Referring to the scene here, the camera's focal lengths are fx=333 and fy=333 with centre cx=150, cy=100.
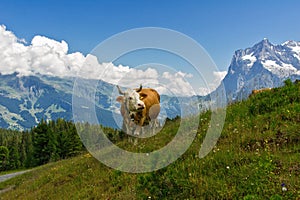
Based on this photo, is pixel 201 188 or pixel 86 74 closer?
pixel 201 188

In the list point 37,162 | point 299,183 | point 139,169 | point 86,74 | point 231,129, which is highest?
point 37,162

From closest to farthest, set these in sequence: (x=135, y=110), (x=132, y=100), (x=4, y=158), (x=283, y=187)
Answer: (x=283, y=187) < (x=132, y=100) < (x=135, y=110) < (x=4, y=158)

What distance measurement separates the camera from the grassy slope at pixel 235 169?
22.4ft

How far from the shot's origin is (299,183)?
6.36 metres

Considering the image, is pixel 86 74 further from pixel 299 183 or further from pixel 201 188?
pixel 299 183

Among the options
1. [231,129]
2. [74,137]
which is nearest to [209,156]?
[231,129]

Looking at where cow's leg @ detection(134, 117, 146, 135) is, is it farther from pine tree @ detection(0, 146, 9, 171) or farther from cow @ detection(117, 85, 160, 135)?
pine tree @ detection(0, 146, 9, 171)

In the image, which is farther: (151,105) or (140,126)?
(151,105)

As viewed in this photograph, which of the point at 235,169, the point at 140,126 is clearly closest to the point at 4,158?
the point at 140,126

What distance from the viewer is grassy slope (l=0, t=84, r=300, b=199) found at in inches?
269

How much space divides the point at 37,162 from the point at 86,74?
94539 mm

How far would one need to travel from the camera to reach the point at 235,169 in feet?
24.6

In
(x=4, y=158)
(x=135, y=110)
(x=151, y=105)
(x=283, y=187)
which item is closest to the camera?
(x=283, y=187)

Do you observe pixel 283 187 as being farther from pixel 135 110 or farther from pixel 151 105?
pixel 151 105
